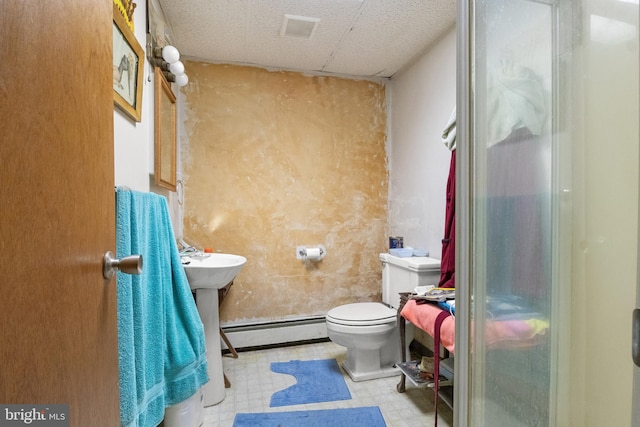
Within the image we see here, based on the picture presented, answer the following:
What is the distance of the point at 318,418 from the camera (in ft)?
5.36

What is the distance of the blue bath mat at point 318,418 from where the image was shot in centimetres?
159

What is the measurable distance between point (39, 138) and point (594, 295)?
109cm

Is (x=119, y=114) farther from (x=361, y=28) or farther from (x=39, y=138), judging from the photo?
(x=361, y=28)

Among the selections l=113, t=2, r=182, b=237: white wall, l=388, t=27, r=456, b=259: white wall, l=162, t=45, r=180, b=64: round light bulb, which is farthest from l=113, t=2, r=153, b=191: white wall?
l=388, t=27, r=456, b=259: white wall

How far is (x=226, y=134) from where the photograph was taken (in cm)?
245

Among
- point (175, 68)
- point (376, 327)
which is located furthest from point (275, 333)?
point (175, 68)

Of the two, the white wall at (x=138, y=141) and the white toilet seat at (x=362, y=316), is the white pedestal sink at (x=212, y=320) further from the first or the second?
the white toilet seat at (x=362, y=316)

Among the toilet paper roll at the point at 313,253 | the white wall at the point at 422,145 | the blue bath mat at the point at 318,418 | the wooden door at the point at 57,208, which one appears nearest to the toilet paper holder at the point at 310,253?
the toilet paper roll at the point at 313,253

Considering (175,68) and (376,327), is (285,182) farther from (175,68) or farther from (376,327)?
(376,327)

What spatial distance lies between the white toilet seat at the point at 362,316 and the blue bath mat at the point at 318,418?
464 millimetres

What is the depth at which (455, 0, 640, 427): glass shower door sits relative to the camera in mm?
630

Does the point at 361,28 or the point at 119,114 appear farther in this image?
the point at 361,28

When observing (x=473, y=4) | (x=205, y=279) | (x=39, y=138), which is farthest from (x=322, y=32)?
(x=39, y=138)

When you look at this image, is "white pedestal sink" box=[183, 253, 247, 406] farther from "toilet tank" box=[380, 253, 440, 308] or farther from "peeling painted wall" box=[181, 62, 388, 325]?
"toilet tank" box=[380, 253, 440, 308]
